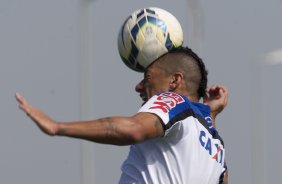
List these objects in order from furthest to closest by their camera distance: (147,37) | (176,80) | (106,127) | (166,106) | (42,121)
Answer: (147,37) < (176,80) < (166,106) < (106,127) < (42,121)

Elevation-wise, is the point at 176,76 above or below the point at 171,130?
above

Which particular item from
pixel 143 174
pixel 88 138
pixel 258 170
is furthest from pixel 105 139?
pixel 258 170

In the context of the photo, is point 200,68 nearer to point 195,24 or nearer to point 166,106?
point 166,106

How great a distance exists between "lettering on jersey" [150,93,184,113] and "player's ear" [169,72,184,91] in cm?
13

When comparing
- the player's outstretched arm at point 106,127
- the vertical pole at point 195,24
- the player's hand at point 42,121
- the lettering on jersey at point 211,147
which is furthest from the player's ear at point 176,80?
the vertical pole at point 195,24

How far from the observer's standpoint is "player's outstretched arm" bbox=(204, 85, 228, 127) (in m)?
4.49

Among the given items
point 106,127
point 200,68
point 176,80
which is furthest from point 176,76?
point 106,127

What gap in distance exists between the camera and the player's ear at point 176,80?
388cm

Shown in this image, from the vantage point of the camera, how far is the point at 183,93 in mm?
3900

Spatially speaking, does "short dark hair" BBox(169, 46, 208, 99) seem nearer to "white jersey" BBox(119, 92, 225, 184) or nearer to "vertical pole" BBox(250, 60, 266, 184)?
"white jersey" BBox(119, 92, 225, 184)

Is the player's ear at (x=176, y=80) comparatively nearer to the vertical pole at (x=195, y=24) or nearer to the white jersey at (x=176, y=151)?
the white jersey at (x=176, y=151)

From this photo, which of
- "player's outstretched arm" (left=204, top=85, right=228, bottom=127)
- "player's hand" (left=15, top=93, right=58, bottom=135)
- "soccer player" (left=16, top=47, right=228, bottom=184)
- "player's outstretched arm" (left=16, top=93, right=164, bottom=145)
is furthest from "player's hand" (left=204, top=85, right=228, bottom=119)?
"player's hand" (left=15, top=93, right=58, bottom=135)

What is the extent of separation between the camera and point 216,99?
4.54 m

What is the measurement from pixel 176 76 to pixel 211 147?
1.03 feet
